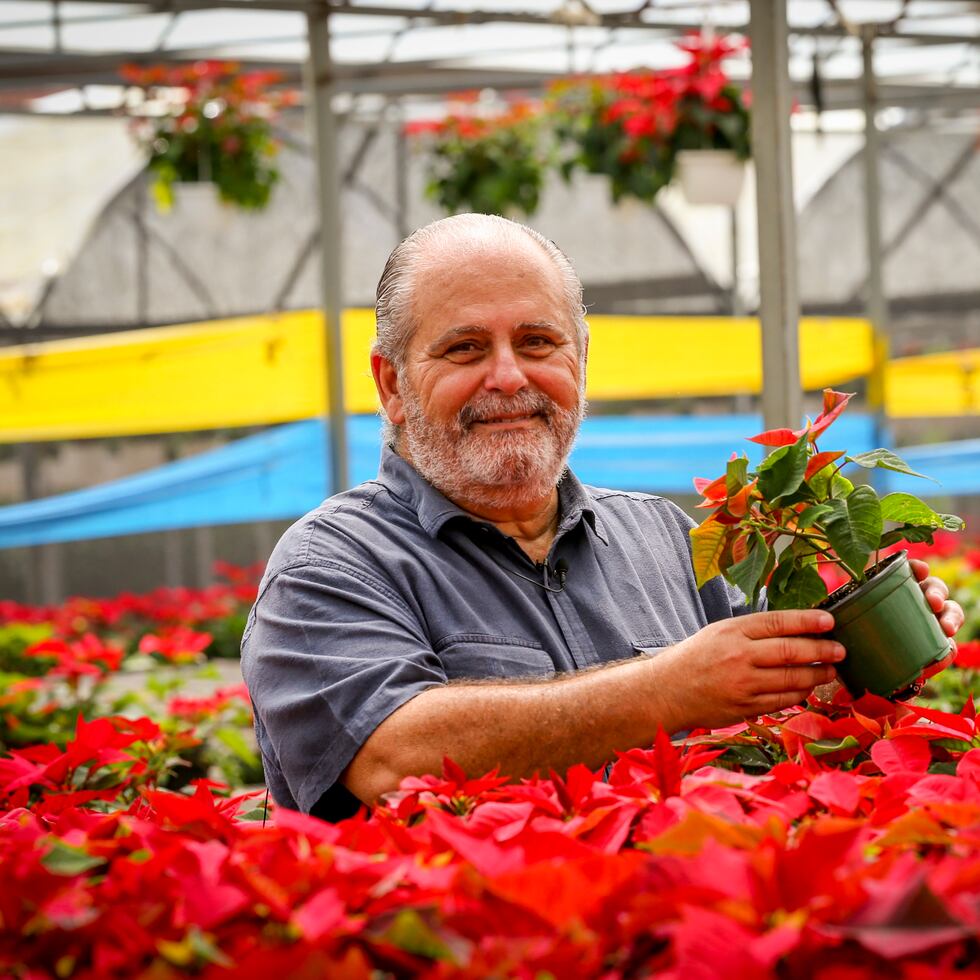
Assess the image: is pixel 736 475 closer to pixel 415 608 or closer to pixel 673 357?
pixel 415 608

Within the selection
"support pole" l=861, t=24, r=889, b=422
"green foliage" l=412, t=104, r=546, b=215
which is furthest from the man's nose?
"green foliage" l=412, t=104, r=546, b=215

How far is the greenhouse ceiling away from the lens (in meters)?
5.14

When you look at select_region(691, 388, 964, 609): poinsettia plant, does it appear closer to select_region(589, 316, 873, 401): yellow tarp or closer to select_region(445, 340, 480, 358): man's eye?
select_region(445, 340, 480, 358): man's eye

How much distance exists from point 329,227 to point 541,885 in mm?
3976

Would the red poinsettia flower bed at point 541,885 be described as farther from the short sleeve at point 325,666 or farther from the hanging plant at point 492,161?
the hanging plant at point 492,161

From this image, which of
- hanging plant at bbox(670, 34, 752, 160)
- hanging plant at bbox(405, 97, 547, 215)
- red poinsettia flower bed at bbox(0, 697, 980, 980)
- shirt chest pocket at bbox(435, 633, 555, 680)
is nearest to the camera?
red poinsettia flower bed at bbox(0, 697, 980, 980)

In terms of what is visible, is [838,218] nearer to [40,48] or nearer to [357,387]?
[357,387]

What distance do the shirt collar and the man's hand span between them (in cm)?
45

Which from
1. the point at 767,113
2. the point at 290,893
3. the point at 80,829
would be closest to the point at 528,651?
the point at 80,829

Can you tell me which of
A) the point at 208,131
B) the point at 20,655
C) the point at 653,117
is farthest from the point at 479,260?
the point at 208,131

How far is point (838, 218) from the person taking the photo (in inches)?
357

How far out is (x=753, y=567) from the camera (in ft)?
4.82

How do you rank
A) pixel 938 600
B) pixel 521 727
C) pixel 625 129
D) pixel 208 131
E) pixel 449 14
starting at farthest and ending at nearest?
pixel 208 131
pixel 625 129
pixel 449 14
pixel 938 600
pixel 521 727

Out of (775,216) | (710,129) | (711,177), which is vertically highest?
(710,129)
